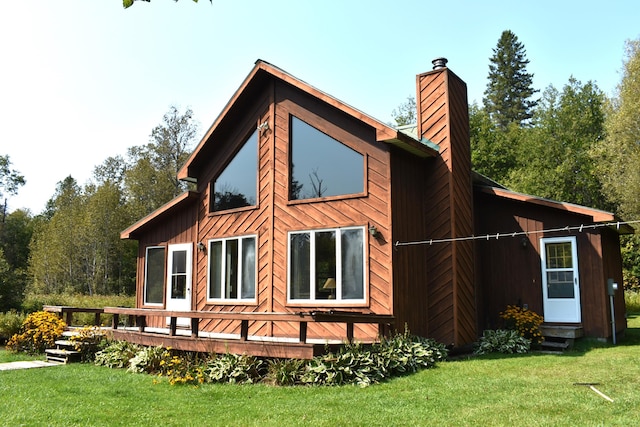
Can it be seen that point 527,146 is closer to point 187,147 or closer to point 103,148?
point 187,147

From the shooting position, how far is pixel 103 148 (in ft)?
124

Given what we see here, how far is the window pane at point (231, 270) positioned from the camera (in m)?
11.3

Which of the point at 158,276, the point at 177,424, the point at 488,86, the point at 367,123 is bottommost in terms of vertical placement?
the point at 177,424

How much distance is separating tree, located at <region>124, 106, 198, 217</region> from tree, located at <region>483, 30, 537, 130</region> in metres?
25.2

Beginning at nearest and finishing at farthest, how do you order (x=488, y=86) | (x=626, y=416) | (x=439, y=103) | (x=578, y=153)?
(x=626, y=416) → (x=439, y=103) → (x=578, y=153) → (x=488, y=86)

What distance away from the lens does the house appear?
9438 millimetres

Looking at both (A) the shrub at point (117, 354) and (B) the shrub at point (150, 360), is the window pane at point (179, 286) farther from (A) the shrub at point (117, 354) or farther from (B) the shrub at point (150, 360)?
(B) the shrub at point (150, 360)

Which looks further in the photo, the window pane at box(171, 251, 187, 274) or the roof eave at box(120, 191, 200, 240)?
the window pane at box(171, 251, 187, 274)

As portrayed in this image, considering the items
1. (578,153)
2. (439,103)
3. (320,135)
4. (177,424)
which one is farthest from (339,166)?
(578,153)

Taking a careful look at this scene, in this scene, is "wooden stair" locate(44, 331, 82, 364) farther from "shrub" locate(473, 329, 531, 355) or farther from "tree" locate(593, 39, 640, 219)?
"tree" locate(593, 39, 640, 219)

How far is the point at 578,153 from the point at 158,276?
90.8ft

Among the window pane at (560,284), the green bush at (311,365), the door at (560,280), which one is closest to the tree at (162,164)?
the green bush at (311,365)

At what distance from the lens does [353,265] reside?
9.44 m

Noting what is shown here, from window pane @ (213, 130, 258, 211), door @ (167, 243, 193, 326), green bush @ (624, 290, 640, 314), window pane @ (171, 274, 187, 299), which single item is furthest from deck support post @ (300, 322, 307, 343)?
green bush @ (624, 290, 640, 314)
